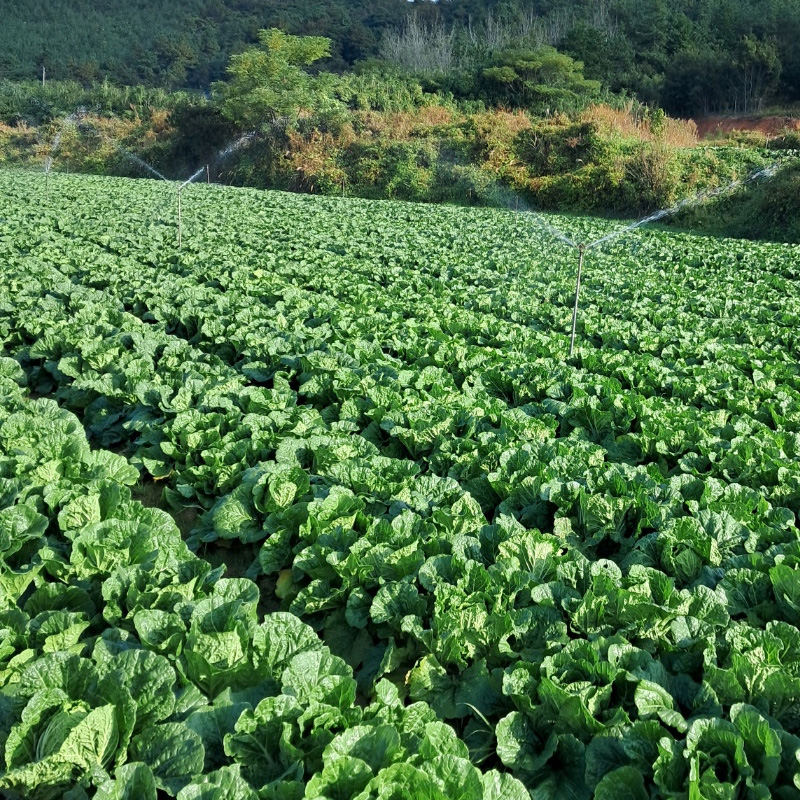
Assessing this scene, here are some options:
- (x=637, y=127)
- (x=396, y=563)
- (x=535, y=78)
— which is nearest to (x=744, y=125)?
(x=637, y=127)

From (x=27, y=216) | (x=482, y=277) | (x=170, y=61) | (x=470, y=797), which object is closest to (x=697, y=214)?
(x=482, y=277)

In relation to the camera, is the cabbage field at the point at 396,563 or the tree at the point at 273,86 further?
the tree at the point at 273,86

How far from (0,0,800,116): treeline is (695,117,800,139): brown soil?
3.04 meters

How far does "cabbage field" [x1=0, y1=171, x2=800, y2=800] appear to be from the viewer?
95.9 inches

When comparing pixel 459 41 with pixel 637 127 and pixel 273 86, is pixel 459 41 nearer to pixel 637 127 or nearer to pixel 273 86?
pixel 273 86

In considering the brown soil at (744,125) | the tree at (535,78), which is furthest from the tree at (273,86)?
the brown soil at (744,125)

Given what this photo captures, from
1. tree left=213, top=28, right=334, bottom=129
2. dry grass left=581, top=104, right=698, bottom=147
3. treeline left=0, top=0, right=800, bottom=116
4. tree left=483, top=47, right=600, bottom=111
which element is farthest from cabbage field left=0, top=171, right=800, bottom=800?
treeline left=0, top=0, right=800, bottom=116

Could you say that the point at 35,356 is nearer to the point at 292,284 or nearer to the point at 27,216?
the point at 292,284

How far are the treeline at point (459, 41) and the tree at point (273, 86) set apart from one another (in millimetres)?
10105

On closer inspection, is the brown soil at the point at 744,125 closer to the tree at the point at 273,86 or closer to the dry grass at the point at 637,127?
the dry grass at the point at 637,127

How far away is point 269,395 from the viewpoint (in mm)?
5887

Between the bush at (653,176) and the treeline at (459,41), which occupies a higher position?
the treeline at (459,41)

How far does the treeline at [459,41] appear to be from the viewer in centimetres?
4866

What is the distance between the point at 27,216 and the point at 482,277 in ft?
45.8
